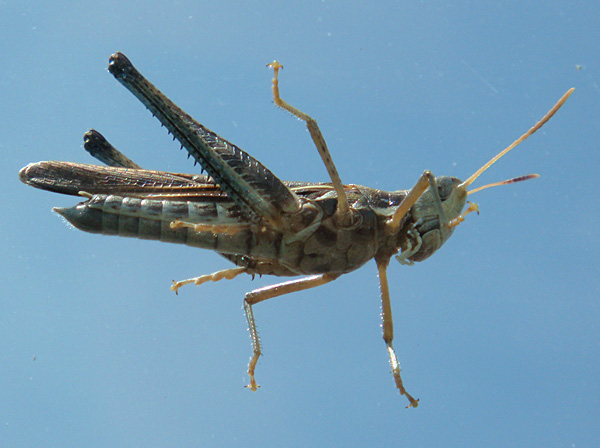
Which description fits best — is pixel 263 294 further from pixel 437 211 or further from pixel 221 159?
pixel 437 211

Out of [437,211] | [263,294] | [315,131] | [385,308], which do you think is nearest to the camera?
[315,131]

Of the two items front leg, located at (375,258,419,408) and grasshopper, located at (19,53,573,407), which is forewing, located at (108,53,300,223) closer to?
grasshopper, located at (19,53,573,407)

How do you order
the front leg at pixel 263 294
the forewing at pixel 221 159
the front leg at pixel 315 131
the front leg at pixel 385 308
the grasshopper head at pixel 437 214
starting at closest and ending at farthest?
the front leg at pixel 315 131, the forewing at pixel 221 159, the grasshopper head at pixel 437 214, the front leg at pixel 385 308, the front leg at pixel 263 294

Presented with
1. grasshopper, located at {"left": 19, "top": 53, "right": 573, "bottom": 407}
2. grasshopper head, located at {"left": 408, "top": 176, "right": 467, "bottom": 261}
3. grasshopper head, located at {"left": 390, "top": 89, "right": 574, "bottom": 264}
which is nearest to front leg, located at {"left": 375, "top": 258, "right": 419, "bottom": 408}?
grasshopper, located at {"left": 19, "top": 53, "right": 573, "bottom": 407}

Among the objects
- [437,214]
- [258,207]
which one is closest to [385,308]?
[437,214]

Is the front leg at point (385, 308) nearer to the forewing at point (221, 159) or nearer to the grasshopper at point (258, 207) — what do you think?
the grasshopper at point (258, 207)

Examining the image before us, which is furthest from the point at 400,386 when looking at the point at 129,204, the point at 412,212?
the point at 129,204

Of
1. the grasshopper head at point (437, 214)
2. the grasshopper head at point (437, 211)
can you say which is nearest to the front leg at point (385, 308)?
the grasshopper head at point (437, 214)
